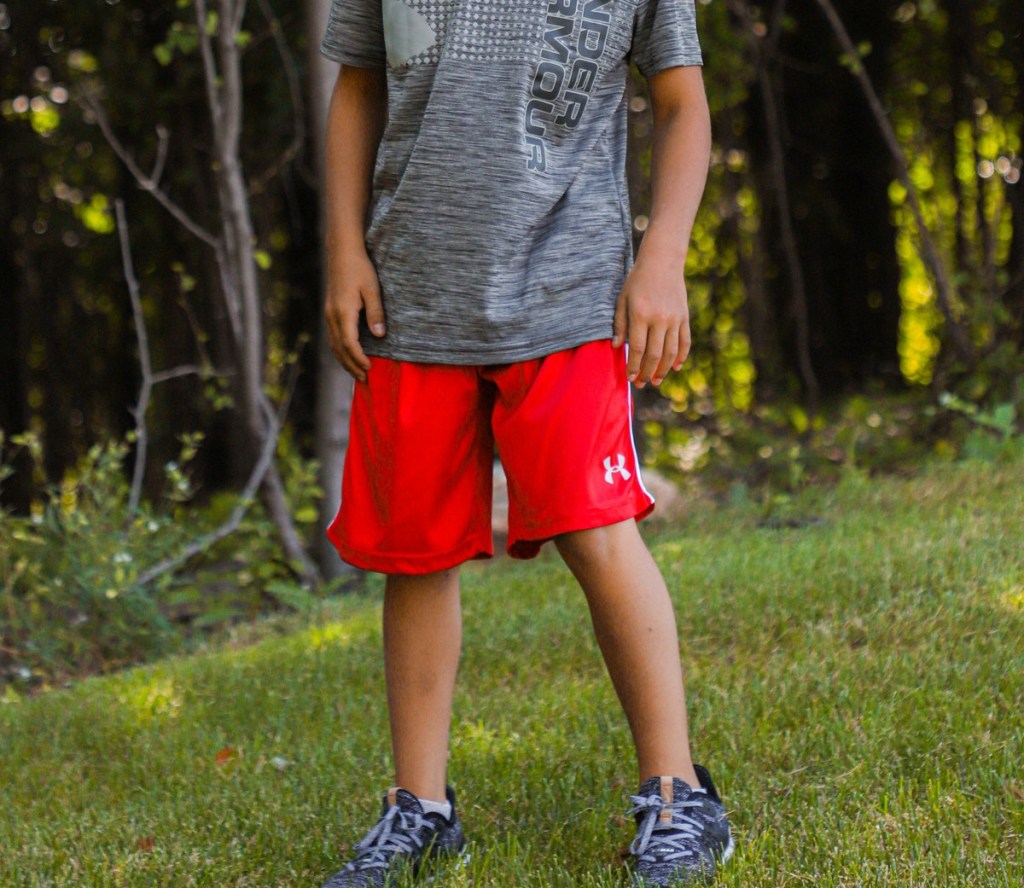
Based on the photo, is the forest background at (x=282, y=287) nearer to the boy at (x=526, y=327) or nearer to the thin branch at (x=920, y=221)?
the thin branch at (x=920, y=221)

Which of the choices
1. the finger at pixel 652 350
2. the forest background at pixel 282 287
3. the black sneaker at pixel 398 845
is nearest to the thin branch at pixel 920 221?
the forest background at pixel 282 287

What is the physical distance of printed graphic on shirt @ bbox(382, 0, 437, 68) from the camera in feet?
6.62

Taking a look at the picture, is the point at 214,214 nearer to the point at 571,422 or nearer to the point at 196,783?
the point at 196,783

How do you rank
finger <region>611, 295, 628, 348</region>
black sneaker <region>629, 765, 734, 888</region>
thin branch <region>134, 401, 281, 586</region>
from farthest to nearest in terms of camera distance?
thin branch <region>134, 401, 281, 586</region> < finger <region>611, 295, 628, 348</region> < black sneaker <region>629, 765, 734, 888</region>

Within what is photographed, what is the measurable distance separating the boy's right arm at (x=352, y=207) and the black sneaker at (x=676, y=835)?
872 millimetres

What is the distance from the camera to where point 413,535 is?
2055 millimetres

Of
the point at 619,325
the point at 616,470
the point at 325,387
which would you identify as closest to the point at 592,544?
the point at 616,470

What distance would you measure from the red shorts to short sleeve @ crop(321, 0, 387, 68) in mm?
579

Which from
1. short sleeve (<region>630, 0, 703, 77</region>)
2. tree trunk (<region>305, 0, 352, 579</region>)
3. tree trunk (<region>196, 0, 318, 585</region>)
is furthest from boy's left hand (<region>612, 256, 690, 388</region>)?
tree trunk (<region>196, 0, 318, 585</region>)

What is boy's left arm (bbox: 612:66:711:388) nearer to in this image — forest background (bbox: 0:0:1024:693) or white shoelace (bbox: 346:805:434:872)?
white shoelace (bbox: 346:805:434:872)

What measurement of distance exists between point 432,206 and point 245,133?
618 centimetres

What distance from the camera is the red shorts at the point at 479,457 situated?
1.94 m

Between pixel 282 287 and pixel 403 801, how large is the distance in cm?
701

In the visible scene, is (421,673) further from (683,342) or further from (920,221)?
(920,221)
